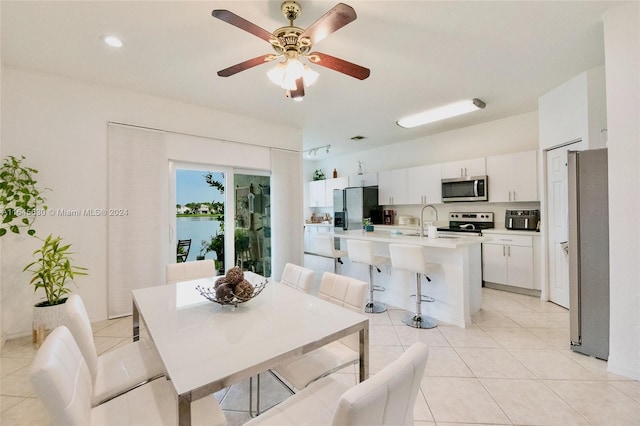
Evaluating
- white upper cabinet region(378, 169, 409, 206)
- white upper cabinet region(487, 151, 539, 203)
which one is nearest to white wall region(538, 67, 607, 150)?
white upper cabinet region(487, 151, 539, 203)

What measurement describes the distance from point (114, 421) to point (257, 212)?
3609 mm

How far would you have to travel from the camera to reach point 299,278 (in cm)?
211

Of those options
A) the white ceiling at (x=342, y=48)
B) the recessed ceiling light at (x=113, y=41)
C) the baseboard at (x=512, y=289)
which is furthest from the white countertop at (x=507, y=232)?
the recessed ceiling light at (x=113, y=41)

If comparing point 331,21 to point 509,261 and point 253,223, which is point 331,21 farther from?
point 509,261

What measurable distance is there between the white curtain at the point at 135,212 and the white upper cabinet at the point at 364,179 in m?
4.23

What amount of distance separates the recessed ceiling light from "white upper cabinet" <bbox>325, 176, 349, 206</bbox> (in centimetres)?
509

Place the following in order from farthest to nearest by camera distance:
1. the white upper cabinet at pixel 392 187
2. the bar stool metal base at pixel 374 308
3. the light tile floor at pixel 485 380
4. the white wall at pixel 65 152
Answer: the white upper cabinet at pixel 392 187, the bar stool metal base at pixel 374 308, the white wall at pixel 65 152, the light tile floor at pixel 485 380

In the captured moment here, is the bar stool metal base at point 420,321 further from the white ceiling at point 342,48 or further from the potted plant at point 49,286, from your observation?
the potted plant at point 49,286

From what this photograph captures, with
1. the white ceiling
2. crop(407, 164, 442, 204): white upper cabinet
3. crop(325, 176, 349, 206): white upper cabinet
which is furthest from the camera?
crop(325, 176, 349, 206): white upper cabinet

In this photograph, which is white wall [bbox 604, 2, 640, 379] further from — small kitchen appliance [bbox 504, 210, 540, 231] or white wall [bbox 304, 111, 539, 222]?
white wall [bbox 304, 111, 539, 222]

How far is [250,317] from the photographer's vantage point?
1.46m

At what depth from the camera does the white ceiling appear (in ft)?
6.61

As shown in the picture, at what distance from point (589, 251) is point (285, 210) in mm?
3681

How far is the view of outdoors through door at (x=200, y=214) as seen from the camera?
3.79 meters
